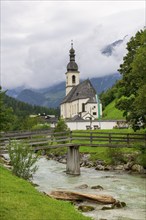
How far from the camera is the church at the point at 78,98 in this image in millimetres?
121688

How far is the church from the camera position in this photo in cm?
12169

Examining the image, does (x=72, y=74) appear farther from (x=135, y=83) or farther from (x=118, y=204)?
(x=118, y=204)

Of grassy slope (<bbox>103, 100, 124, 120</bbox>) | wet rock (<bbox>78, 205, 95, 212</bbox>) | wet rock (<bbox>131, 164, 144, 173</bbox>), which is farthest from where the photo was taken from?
grassy slope (<bbox>103, 100, 124, 120</bbox>)

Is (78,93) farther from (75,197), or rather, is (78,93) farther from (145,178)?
(75,197)

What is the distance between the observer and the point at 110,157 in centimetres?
4628

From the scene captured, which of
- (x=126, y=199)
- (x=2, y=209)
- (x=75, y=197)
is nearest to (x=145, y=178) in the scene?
(x=126, y=199)

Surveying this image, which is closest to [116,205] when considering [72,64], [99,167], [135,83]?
[135,83]

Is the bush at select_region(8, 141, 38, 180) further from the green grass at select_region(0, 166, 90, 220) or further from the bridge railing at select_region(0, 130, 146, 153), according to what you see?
the green grass at select_region(0, 166, 90, 220)

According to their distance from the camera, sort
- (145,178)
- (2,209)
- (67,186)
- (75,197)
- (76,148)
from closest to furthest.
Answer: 1. (2,209)
2. (75,197)
3. (67,186)
4. (145,178)
5. (76,148)

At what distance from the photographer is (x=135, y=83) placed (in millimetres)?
40906

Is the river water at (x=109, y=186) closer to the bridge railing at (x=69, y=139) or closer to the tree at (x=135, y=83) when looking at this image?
the bridge railing at (x=69, y=139)

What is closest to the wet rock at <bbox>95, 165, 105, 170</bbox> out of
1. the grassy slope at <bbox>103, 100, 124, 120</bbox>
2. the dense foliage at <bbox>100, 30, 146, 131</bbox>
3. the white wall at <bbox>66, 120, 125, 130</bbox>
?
the dense foliage at <bbox>100, 30, 146, 131</bbox>

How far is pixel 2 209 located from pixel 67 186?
735 inches

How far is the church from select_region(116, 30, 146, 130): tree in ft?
225
